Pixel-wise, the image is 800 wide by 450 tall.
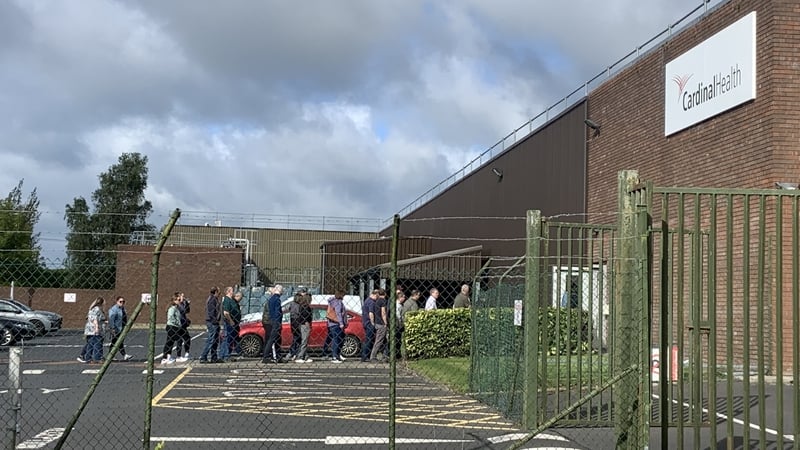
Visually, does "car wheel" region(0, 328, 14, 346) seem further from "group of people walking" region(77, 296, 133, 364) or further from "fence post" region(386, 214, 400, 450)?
"fence post" region(386, 214, 400, 450)

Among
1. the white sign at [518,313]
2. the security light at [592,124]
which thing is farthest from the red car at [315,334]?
the white sign at [518,313]

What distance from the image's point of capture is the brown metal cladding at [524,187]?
996 inches

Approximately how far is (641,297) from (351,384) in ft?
27.4

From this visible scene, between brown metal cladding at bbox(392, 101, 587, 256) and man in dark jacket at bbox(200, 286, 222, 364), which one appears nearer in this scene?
man in dark jacket at bbox(200, 286, 222, 364)

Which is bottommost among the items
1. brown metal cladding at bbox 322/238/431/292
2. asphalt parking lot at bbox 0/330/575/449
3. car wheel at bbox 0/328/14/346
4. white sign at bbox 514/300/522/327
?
asphalt parking lot at bbox 0/330/575/449

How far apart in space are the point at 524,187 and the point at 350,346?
12.5 metres

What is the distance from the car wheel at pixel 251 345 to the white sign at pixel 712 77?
10.6m

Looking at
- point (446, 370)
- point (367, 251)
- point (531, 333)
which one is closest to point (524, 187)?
point (367, 251)

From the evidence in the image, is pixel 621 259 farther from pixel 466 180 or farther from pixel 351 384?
pixel 466 180

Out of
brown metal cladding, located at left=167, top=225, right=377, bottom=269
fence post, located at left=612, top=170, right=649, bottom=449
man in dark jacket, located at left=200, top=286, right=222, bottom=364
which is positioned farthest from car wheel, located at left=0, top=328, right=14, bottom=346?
brown metal cladding, located at left=167, top=225, right=377, bottom=269

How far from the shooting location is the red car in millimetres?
19188

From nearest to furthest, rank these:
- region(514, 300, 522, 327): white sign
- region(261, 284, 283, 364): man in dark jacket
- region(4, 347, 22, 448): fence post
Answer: region(4, 347, 22, 448): fence post → region(514, 300, 522, 327): white sign → region(261, 284, 283, 364): man in dark jacket

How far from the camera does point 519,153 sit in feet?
101

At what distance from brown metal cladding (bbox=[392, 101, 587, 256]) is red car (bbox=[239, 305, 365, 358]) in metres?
3.18
